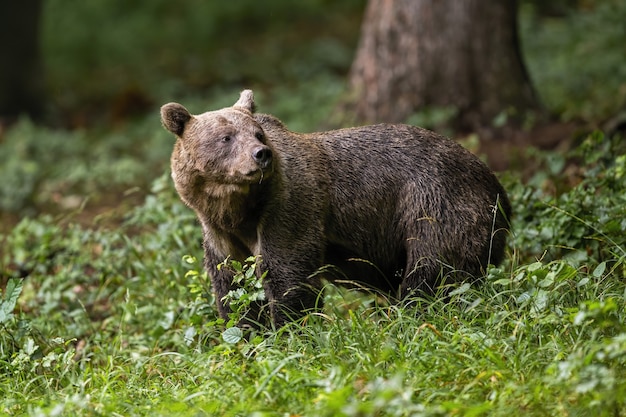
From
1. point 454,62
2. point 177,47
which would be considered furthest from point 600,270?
point 177,47

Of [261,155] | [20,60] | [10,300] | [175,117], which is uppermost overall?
[175,117]

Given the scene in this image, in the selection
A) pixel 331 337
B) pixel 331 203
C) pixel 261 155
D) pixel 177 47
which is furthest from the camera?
pixel 177 47

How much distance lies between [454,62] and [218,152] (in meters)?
4.70

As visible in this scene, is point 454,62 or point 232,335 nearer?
point 232,335

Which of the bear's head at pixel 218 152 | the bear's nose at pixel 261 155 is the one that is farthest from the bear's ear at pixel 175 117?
the bear's nose at pixel 261 155

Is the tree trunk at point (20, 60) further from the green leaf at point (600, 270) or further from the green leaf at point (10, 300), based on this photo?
the green leaf at point (600, 270)

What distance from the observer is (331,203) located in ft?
19.5

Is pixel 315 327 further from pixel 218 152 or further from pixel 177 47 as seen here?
pixel 177 47

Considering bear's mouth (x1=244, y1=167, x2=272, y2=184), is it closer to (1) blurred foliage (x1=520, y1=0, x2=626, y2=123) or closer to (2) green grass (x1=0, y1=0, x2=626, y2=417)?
(2) green grass (x1=0, y1=0, x2=626, y2=417)

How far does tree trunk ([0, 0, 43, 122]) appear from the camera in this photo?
14.6 meters

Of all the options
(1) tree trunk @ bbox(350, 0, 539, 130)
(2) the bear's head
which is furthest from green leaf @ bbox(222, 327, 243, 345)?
(1) tree trunk @ bbox(350, 0, 539, 130)

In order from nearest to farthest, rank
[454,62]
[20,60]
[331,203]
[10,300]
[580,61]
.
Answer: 1. [10,300]
2. [331,203]
3. [454,62]
4. [580,61]
5. [20,60]

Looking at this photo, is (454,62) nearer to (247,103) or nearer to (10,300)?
(247,103)

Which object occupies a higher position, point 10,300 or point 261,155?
point 261,155
